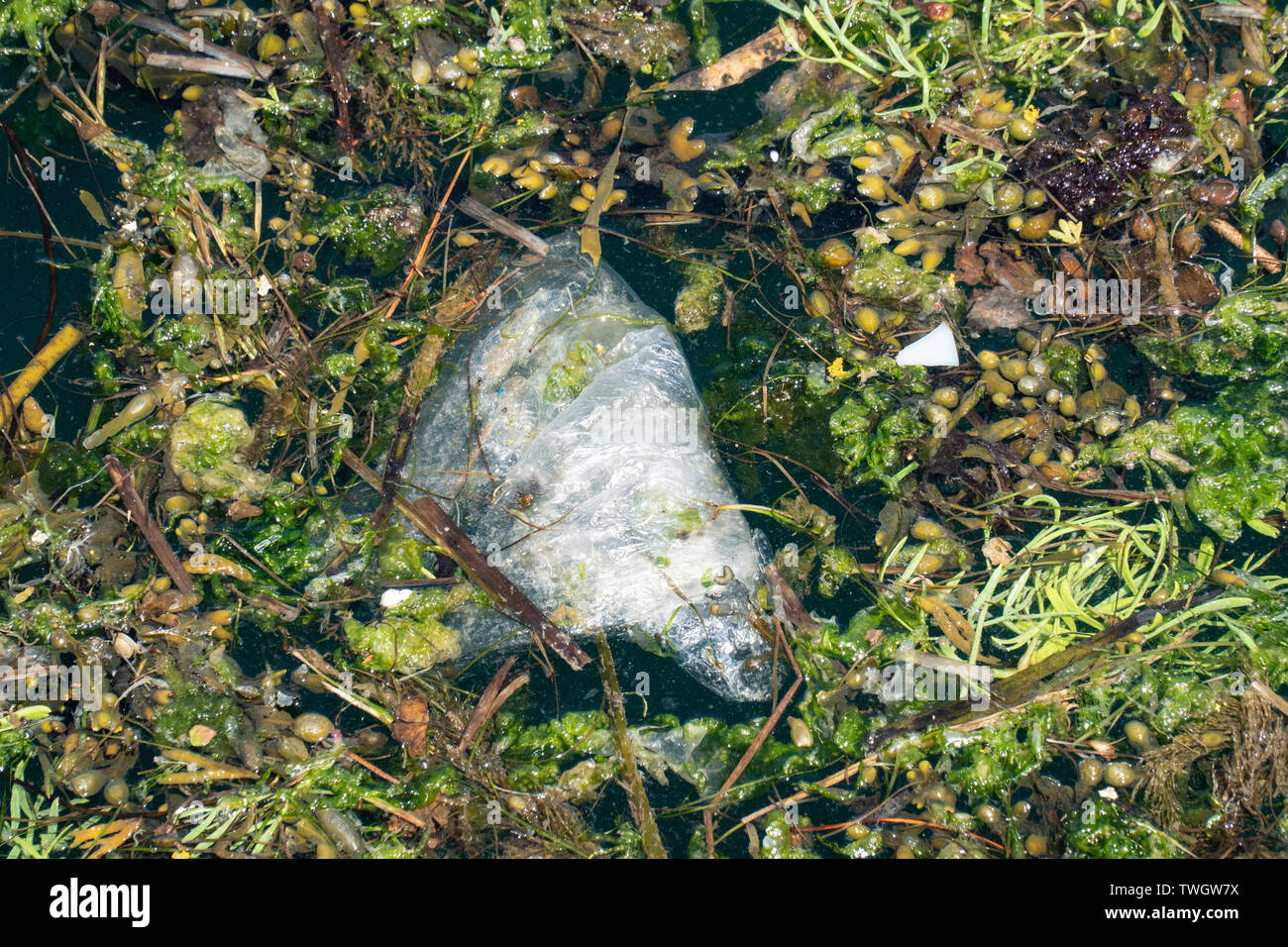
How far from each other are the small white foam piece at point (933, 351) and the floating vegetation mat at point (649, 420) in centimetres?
1

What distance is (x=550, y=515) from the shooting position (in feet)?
9.21

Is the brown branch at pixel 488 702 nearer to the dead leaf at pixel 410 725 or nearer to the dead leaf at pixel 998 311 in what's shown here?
the dead leaf at pixel 410 725

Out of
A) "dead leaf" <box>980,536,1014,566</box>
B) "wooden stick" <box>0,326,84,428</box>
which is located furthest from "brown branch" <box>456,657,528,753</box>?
"wooden stick" <box>0,326,84,428</box>

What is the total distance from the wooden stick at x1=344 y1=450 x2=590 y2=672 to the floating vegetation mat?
0.05 ft

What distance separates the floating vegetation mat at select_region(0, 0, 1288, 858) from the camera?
2635mm

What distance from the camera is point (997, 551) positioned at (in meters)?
2.76

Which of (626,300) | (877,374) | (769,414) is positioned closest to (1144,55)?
(877,374)

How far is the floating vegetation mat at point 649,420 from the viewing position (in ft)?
8.64

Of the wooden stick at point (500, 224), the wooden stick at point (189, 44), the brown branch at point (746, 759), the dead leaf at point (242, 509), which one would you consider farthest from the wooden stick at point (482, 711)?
the wooden stick at point (189, 44)

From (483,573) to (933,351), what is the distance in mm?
1717

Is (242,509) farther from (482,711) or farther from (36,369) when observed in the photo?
(482,711)

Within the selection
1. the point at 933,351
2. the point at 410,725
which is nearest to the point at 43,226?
the point at 410,725
